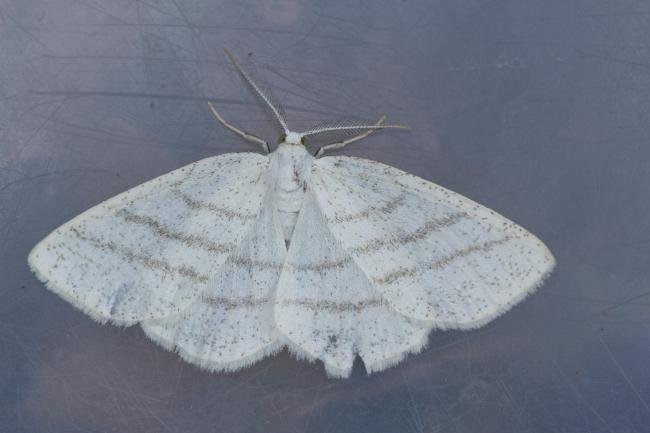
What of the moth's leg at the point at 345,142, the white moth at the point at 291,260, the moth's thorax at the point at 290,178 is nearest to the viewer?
the white moth at the point at 291,260

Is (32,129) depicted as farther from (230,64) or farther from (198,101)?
(230,64)

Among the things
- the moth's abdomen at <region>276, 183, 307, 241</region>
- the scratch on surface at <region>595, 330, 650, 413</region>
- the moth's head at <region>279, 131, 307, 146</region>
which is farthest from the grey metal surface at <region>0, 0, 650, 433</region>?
the moth's abdomen at <region>276, 183, 307, 241</region>

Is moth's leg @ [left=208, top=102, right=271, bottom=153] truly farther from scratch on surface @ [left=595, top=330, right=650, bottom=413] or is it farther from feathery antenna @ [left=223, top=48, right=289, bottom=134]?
scratch on surface @ [left=595, top=330, right=650, bottom=413]

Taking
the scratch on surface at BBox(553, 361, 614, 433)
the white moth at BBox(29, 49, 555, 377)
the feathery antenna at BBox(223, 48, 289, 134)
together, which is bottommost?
the scratch on surface at BBox(553, 361, 614, 433)

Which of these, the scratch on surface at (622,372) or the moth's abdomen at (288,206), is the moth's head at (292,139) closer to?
the moth's abdomen at (288,206)

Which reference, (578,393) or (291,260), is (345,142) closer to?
(291,260)

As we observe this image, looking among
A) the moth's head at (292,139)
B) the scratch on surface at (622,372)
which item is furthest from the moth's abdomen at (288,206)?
the scratch on surface at (622,372)

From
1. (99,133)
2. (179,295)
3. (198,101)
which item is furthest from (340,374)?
(99,133)
